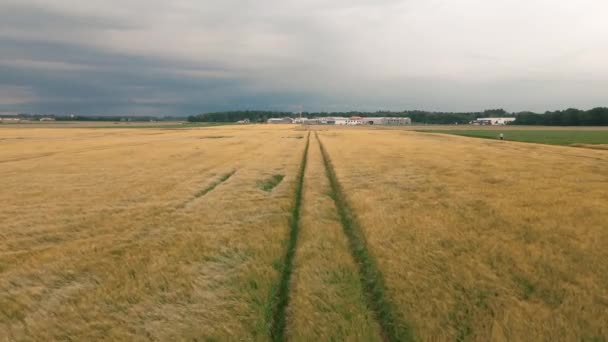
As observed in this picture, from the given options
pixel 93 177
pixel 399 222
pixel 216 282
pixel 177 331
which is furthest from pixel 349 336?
pixel 93 177

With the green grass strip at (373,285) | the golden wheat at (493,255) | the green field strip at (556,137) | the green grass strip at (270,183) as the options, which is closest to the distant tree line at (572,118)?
the green field strip at (556,137)

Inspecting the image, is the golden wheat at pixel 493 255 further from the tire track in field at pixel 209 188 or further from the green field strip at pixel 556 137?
the green field strip at pixel 556 137

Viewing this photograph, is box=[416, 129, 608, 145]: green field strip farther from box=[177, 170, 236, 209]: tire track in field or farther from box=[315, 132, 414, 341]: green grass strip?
box=[315, 132, 414, 341]: green grass strip

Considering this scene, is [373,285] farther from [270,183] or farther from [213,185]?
[213,185]

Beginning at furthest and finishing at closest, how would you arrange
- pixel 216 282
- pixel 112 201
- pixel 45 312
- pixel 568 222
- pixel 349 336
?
pixel 112 201 < pixel 568 222 < pixel 216 282 < pixel 45 312 < pixel 349 336

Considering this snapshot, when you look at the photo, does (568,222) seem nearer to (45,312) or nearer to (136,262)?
(136,262)

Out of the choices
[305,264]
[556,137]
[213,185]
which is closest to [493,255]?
[305,264]
